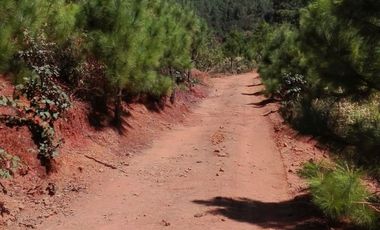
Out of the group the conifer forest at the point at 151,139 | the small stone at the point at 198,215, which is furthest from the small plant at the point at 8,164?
the small stone at the point at 198,215

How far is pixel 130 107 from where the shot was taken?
1596cm

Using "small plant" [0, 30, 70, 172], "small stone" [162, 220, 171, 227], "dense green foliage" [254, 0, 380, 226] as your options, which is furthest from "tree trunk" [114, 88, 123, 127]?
"dense green foliage" [254, 0, 380, 226]

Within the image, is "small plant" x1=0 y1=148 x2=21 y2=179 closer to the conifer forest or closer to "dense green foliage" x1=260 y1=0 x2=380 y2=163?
the conifer forest

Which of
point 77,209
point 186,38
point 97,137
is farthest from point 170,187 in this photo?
point 186,38

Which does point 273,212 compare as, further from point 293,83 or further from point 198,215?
point 293,83

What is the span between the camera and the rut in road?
24.0 feet

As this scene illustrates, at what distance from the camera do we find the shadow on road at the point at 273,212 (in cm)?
715

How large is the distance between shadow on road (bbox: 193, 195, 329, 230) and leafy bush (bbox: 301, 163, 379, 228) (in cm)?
126

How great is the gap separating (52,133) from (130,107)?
716 centimetres

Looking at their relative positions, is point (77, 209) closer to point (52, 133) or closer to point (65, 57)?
point (52, 133)

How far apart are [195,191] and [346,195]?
391 cm

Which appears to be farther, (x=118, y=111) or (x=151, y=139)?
(x=151, y=139)

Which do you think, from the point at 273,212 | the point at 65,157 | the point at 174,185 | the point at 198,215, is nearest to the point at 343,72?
the point at 273,212

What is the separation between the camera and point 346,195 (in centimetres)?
539
